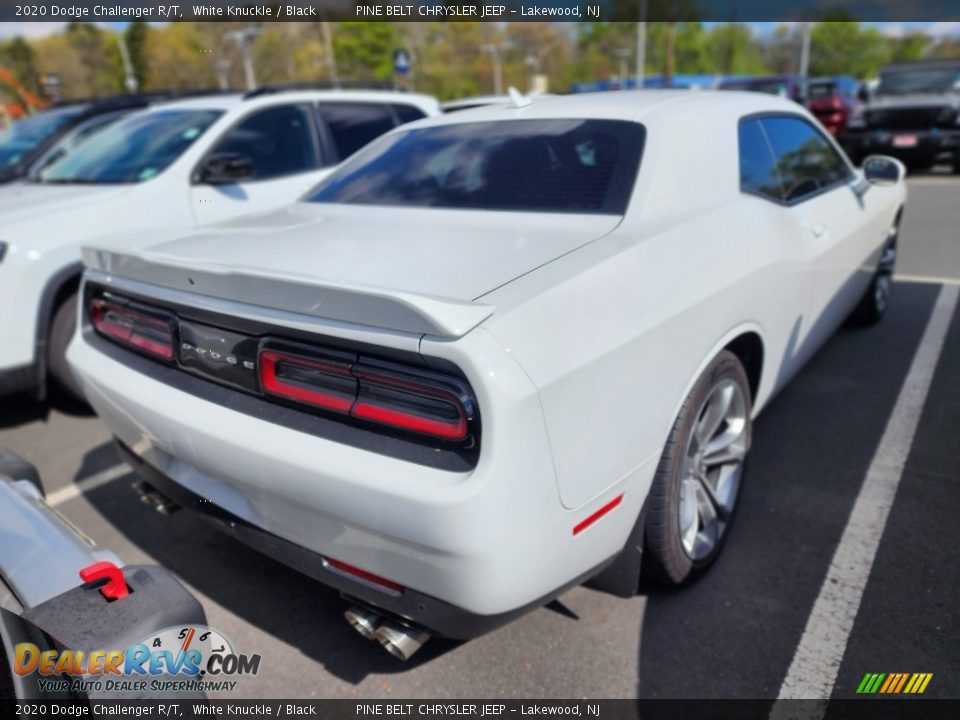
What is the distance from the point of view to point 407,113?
600 centimetres

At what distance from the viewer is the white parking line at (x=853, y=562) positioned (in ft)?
6.75

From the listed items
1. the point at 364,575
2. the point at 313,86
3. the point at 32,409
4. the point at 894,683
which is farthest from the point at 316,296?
the point at 313,86

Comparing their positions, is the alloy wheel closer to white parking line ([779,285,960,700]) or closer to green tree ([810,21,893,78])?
white parking line ([779,285,960,700])

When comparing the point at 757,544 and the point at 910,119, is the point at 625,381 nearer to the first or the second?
the point at 757,544

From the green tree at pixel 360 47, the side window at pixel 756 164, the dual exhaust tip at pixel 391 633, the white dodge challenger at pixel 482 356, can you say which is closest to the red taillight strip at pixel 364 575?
the white dodge challenger at pixel 482 356

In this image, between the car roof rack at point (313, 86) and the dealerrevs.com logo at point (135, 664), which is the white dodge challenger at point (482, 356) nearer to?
the dealerrevs.com logo at point (135, 664)

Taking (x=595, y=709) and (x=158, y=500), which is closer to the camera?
(x=595, y=709)

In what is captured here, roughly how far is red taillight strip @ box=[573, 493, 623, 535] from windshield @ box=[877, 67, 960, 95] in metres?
14.4

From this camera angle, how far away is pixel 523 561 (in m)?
1.61

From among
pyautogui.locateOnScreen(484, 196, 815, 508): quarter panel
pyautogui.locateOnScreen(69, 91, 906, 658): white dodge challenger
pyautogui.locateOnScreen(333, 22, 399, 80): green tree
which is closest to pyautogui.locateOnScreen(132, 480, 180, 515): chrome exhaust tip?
pyautogui.locateOnScreen(69, 91, 906, 658): white dodge challenger

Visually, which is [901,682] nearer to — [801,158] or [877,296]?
[801,158]

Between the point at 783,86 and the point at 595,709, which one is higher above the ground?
the point at 783,86

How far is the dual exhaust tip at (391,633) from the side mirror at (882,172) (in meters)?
3.61

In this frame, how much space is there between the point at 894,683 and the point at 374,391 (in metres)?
1.70
